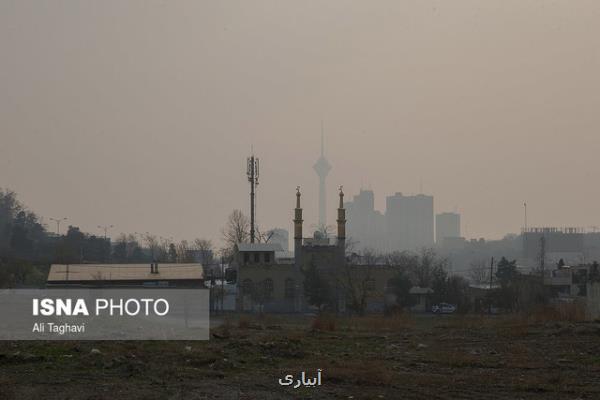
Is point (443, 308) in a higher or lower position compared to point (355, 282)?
lower

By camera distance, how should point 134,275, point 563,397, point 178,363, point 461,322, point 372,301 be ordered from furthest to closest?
point 372,301, point 134,275, point 461,322, point 178,363, point 563,397

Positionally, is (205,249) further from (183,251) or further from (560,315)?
(560,315)

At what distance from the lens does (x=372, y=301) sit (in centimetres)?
4838

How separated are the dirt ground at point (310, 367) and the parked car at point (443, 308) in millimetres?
25035

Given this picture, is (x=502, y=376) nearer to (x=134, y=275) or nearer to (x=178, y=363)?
(x=178, y=363)

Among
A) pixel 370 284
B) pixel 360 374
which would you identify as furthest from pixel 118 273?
pixel 360 374

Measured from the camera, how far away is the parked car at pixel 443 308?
4803 centimetres

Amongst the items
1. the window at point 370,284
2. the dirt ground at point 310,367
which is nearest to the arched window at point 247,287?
the window at point 370,284

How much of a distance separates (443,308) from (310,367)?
1297 inches

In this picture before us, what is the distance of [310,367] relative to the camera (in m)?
16.6

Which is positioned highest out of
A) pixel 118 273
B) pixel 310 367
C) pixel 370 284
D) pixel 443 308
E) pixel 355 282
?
pixel 118 273

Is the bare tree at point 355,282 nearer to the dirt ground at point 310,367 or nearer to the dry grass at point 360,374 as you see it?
the dirt ground at point 310,367

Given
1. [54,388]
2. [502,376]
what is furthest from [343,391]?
[54,388]

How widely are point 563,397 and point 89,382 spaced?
756cm
